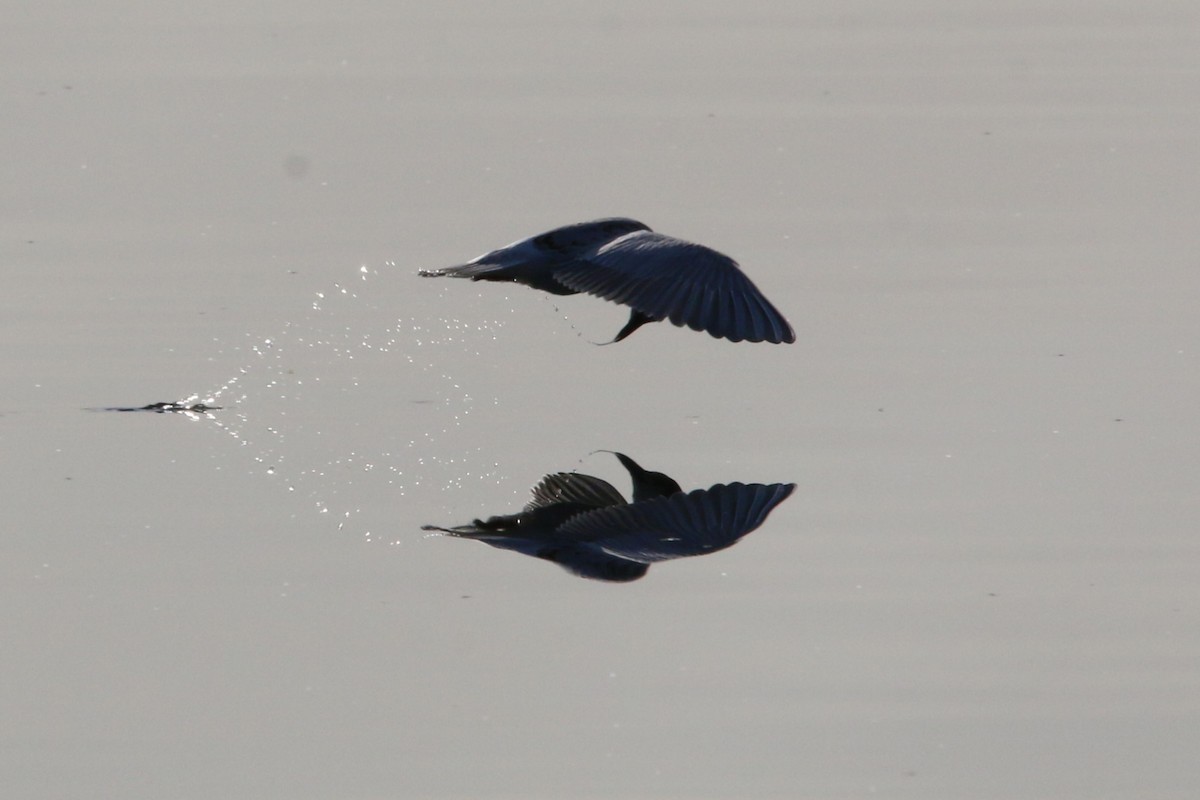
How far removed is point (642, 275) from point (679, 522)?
149cm

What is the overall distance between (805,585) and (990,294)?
12.3 feet

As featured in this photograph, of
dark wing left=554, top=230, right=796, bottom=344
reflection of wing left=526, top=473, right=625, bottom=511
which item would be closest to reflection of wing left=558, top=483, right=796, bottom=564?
reflection of wing left=526, top=473, right=625, bottom=511

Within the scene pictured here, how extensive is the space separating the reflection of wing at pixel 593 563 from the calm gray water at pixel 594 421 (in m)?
0.10

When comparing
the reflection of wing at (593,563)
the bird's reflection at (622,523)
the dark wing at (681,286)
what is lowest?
the reflection of wing at (593,563)

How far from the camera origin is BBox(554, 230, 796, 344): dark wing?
835 centimetres

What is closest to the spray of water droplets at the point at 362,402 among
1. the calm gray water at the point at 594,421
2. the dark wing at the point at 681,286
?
the calm gray water at the point at 594,421

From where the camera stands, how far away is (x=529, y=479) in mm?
7906

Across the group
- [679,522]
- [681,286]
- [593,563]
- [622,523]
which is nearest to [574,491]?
[622,523]

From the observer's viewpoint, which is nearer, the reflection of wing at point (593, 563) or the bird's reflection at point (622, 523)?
the reflection of wing at point (593, 563)

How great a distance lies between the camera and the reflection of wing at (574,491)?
7.68 meters

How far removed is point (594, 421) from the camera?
338 inches

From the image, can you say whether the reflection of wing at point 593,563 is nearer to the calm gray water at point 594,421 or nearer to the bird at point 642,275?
the calm gray water at point 594,421

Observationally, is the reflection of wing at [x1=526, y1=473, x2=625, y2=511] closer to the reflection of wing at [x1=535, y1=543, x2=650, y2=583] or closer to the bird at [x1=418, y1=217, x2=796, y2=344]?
the reflection of wing at [x1=535, y1=543, x2=650, y2=583]

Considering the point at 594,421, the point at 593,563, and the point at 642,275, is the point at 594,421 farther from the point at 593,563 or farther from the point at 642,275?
the point at 593,563
